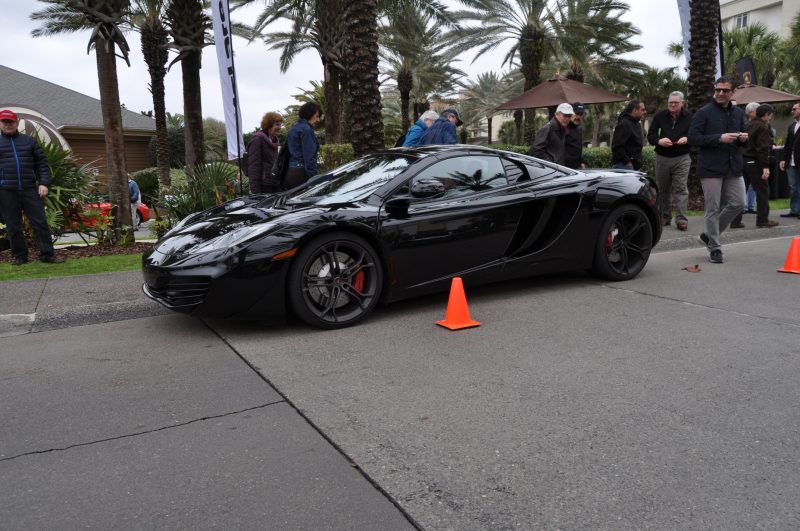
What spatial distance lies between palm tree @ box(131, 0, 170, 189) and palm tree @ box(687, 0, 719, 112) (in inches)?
775

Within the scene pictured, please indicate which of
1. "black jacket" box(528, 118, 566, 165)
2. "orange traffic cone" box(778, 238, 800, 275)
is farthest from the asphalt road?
"black jacket" box(528, 118, 566, 165)

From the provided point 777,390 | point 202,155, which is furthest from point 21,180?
point 202,155

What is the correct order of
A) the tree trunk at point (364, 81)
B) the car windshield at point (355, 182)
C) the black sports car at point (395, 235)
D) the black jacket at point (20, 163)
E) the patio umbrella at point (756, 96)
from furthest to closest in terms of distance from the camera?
the patio umbrella at point (756, 96), the tree trunk at point (364, 81), the black jacket at point (20, 163), the car windshield at point (355, 182), the black sports car at point (395, 235)

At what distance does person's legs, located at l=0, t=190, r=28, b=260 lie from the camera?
23.9 feet

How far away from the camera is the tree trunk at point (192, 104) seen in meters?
21.5

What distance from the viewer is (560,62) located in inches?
1367

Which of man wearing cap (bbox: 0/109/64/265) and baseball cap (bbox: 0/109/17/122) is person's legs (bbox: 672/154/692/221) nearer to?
man wearing cap (bbox: 0/109/64/265)

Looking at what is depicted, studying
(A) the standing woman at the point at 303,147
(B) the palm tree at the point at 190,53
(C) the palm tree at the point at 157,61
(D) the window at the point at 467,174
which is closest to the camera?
(D) the window at the point at 467,174

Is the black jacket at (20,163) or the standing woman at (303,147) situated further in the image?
the standing woman at (303,147)

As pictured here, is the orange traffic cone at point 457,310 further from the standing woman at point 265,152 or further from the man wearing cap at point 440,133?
the standing woman at point 265,152

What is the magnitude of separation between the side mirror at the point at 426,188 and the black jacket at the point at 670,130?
17.1 feet

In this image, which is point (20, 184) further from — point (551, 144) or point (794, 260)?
point (794, 260)

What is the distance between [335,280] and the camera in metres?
4.80

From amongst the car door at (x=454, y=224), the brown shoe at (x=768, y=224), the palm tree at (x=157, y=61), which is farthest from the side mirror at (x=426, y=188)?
the palm tree at (x=157, y=61)
